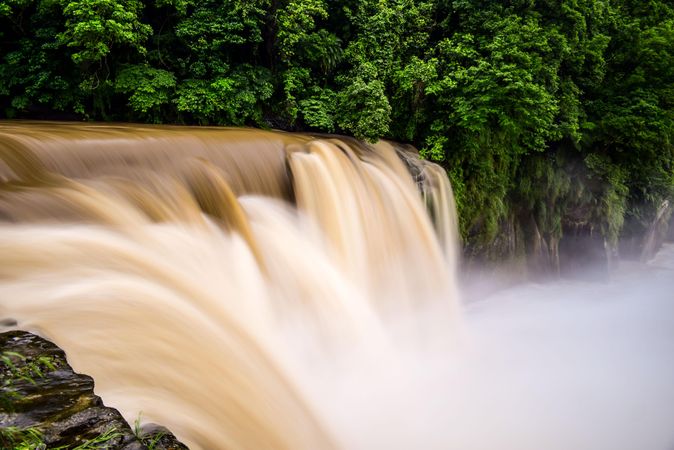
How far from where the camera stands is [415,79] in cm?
852

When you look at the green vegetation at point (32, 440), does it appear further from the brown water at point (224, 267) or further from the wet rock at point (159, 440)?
the brown water at point (224, 267)

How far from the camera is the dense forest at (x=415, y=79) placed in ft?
26.1

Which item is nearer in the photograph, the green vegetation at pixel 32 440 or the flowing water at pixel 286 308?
the green vegetation at pixel 32 440

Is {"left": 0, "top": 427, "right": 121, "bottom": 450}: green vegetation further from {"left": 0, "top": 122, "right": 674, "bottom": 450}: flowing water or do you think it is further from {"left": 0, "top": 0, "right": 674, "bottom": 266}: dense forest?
{"left": 0, "top": 0, "right": 674, "bottom": 266}: dense forest

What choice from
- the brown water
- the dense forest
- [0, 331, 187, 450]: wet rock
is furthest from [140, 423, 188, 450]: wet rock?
the dense forest

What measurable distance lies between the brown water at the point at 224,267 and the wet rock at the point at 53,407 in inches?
13.6

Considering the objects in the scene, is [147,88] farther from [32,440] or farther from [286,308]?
[32,440]

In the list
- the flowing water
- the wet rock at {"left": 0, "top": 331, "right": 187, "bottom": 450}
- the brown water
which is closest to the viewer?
the wet rock at {"left": 0, "top": 331, "right": 187, "bottom": 450}

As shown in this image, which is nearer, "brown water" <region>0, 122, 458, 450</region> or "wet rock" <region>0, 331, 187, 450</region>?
"wet rock" <region>0, 331, 187, 450</region>

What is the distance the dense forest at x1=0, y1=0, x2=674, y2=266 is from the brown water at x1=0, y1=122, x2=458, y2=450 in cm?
149

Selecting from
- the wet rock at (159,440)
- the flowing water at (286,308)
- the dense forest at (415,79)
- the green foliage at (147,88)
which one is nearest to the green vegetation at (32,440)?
the wet rock at (159,440)

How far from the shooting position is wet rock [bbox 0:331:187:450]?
1651mm

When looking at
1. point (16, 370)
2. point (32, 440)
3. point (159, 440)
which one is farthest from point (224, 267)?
point (32, 440)

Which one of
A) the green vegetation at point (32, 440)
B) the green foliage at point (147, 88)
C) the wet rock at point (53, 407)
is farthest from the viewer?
the green foliage at point (147, 88)
